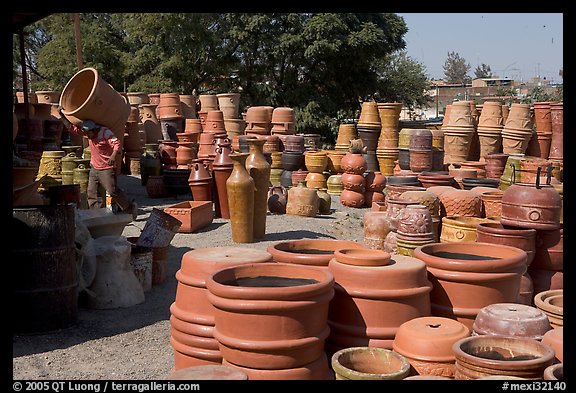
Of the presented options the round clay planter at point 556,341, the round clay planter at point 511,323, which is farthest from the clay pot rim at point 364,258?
the round clay planter at point 556,341

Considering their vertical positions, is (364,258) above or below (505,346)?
above

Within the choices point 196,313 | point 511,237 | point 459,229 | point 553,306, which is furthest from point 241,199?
point 553,306

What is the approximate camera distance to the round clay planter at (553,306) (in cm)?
343

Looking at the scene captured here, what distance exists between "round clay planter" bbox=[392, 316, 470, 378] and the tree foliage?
16.4 metres

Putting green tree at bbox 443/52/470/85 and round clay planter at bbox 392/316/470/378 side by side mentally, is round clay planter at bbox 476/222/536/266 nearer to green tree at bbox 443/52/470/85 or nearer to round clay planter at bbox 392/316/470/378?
round clay planter at bbox 392/316/470/378

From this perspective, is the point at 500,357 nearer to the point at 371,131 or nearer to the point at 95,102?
the point at 95,102

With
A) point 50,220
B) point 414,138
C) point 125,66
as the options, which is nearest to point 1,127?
point 50,220

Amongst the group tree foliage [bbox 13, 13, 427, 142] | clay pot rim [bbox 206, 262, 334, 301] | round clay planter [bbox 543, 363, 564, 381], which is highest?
tree foliage [bbox 13, 13, 427, 142]

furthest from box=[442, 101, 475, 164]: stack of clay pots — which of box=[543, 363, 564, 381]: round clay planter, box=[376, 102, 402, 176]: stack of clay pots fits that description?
box=[543, 363, 564, 381]: round clay planter

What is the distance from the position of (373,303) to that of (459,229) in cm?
239

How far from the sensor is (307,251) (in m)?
3.90

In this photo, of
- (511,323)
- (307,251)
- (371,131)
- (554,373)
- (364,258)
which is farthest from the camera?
(371,131)

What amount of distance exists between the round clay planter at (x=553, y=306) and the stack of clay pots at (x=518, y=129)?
8.52 metres

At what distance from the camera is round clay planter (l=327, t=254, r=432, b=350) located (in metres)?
3.20
